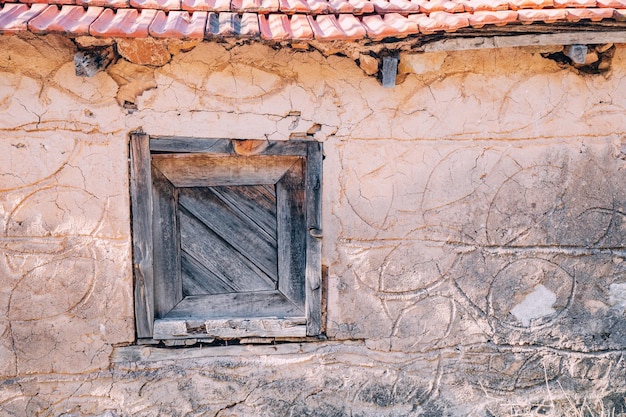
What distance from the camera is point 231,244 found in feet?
10.8

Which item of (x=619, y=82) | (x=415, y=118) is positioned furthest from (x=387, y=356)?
(x=619, y=82)

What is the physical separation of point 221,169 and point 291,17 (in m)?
0.91

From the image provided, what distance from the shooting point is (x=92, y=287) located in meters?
3.11

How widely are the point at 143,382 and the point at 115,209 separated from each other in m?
0.98

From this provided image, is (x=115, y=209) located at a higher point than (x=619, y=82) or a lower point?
lower

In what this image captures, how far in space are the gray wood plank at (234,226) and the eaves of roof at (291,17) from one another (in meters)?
0.97

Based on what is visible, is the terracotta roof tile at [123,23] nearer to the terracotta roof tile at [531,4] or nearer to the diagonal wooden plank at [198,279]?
the diagonal wooden plank at [198,279]

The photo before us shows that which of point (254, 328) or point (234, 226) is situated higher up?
point (234, 226)

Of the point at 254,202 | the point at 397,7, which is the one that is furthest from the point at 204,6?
the point at 254,202

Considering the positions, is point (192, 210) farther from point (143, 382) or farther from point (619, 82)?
point (619, 82)

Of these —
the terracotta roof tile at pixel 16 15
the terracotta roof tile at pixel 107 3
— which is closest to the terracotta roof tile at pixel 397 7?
the terracotta roof tile at pixel 107 3

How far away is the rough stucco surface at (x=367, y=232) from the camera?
9.87 feet

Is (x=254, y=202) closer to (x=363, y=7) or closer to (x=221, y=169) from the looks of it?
(x=221, y=169)

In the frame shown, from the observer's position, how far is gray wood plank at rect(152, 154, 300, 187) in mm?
3166
